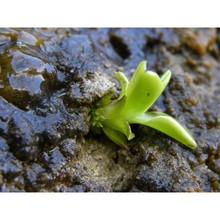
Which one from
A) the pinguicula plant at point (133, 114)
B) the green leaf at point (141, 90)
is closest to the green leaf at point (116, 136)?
the pinguicula plant at point (133, 114)

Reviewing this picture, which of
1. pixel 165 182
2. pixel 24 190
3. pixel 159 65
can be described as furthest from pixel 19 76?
pixel 159 65

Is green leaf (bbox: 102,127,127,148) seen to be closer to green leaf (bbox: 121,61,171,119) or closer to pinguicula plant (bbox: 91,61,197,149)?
pinguicula plant (bbox: 91,61,197,149)

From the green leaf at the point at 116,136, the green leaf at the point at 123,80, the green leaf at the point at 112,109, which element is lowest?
the green leaf at the point at 116,136

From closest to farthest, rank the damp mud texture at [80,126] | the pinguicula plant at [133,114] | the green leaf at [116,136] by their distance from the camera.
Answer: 1. the damp mud texture at [80,126]
2. the pinguicula plant at [133,114]
3. the green leaf at [116,136]

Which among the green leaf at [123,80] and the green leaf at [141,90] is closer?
the green leaf at [141,90]

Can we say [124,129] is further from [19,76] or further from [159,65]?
[159,65]

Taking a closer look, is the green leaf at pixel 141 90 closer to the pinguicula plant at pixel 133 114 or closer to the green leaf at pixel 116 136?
the pinguicula plant at pixel 133 114
